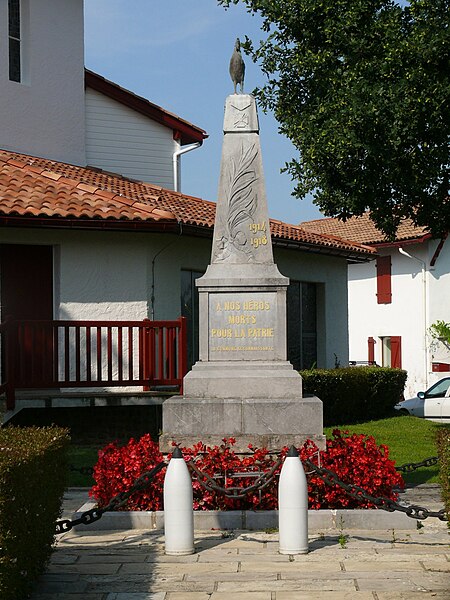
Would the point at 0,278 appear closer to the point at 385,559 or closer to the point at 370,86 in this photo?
the point at 370,86

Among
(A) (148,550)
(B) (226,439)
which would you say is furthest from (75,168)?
(A) (148,550)

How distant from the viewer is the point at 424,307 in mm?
36812

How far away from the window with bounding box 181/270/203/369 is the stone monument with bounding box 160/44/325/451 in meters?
7.56

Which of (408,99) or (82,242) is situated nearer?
(408,99)

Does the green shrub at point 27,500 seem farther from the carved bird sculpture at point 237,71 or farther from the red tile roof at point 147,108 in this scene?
the red tile roof at point 147,108

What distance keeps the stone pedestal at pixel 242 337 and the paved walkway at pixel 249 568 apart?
154 cm

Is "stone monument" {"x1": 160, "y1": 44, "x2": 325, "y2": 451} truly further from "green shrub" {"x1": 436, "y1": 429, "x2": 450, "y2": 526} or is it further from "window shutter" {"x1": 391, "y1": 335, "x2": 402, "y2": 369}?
"window shutter" {"x1": 391, "y1": 335, "x2": 402, "y2": 369}

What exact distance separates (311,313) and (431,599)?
55.3 ft

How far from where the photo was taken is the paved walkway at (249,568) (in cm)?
708

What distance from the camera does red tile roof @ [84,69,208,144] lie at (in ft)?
77.4

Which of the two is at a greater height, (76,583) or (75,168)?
(75,168)

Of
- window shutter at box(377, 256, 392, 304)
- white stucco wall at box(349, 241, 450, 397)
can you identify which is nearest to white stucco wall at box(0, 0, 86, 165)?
white stucco wall at box(349, 241, 450, 397)

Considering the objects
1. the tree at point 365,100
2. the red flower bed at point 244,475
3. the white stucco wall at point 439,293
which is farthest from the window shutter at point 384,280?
the red flower bed at point 244,475

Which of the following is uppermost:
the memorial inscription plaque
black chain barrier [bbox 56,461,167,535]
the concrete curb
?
the memorial inscription plaque
